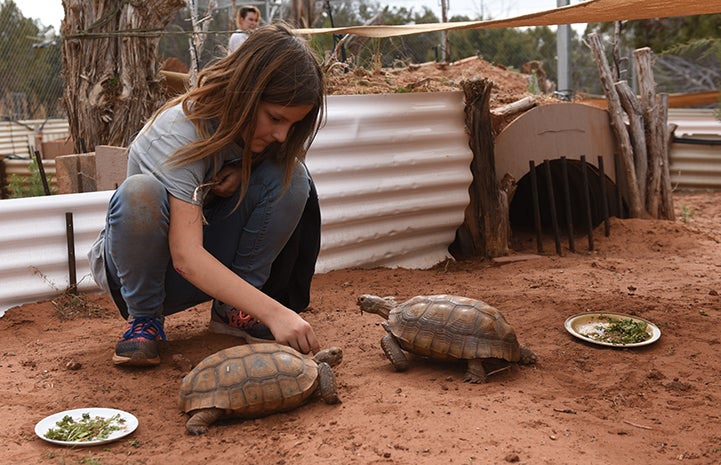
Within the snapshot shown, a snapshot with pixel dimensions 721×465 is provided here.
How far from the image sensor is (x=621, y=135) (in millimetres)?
6957

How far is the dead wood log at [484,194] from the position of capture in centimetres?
562

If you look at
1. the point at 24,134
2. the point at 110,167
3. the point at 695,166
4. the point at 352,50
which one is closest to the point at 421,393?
the point at 110,167

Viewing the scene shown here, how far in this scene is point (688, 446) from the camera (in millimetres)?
2521

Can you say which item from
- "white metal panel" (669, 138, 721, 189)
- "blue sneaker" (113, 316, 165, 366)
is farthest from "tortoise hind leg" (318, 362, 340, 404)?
"white metal panel" (669, 138, 721, 189)

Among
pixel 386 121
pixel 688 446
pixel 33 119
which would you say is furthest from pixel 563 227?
pixel 33 119

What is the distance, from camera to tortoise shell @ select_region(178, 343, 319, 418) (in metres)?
2.69

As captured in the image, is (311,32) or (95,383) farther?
(311,32)

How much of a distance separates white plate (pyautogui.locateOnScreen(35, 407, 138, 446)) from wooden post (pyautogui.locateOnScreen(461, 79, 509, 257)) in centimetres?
345

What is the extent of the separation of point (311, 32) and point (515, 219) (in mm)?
3054

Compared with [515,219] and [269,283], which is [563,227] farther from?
[269,283]

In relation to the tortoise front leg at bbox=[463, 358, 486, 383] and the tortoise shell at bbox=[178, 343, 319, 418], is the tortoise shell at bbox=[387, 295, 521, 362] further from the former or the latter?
the tortoise shell at bbox=[178, 343, 319, 418]

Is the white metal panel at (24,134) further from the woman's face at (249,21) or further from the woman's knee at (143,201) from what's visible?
the woman's knee at (143,201)

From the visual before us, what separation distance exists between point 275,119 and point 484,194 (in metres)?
3.01

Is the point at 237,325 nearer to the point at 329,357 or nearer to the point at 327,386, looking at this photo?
the point at 329,357
